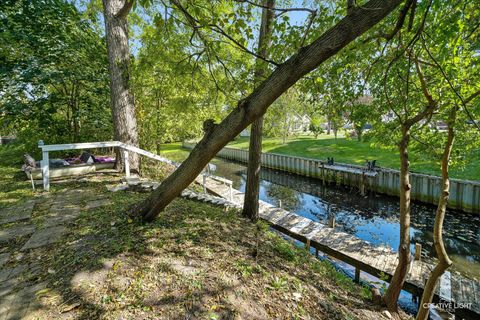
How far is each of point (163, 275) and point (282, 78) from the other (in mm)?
2263

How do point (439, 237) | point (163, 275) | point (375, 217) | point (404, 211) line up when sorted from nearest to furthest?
point (163, 275), point (439, 237), point (404, 211), point (375, 217)

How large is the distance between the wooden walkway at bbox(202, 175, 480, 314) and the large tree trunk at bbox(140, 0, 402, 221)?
15.1 ft

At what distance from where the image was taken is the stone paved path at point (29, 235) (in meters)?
2.05

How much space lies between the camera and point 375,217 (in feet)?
34.2

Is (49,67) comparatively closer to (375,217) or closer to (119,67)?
(119,67)

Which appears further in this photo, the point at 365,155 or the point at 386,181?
the point at 365,155

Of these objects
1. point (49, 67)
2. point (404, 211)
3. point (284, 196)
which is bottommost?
point (284, 196)

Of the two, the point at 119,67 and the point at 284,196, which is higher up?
the point at 119,67

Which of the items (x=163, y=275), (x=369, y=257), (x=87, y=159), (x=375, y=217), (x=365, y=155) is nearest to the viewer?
(x=163, y=275)

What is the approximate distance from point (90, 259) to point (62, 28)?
7.97m

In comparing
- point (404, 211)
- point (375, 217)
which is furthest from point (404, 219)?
point (375, 217)

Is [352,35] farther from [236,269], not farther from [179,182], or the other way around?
[236,269]

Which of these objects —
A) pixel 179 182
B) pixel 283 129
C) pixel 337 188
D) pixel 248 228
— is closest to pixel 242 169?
pixel 283 129

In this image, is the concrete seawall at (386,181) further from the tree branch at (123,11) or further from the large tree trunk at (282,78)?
the large tree trunk at (282,78)
